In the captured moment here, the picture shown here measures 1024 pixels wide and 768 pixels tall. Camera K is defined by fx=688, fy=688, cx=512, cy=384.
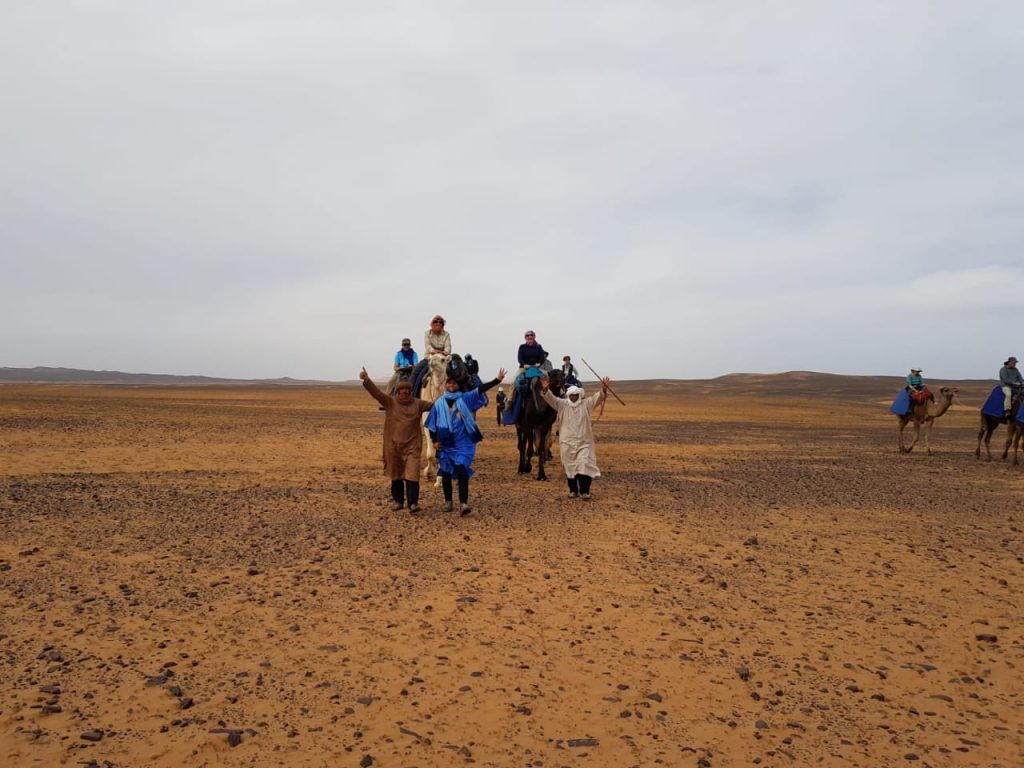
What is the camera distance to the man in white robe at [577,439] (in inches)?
424

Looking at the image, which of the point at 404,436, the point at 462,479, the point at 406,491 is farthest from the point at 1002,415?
the point at 404,436

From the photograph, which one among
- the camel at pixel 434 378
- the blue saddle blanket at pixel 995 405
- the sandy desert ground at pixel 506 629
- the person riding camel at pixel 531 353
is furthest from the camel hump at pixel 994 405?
the camel at pixel 434 378

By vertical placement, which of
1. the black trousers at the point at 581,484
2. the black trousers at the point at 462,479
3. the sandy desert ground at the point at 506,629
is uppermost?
the black trousers at the point at 462,479

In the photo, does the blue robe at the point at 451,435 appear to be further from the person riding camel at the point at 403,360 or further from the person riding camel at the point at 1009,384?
the person riding camel at the point at 1009,384

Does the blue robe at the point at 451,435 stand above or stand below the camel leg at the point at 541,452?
above

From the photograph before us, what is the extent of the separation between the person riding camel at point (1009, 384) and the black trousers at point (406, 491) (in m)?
14.8

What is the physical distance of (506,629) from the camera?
549 centimetres

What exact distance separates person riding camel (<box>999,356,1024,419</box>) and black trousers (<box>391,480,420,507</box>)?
14826mm

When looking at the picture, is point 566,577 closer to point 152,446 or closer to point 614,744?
point 614,744

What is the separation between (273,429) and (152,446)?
604cm

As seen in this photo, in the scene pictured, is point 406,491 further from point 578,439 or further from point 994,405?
point 994,405

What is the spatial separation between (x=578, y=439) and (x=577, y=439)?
0.02m

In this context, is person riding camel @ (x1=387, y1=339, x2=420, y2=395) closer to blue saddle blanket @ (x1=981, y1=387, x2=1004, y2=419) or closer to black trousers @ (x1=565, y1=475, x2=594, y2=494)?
black trousers @ (x1=565, y1=475, x2=594, y2=494)

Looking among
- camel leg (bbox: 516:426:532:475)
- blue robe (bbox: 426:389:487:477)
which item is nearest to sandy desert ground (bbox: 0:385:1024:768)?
blue robe (bbox: 426:389:487:477)
